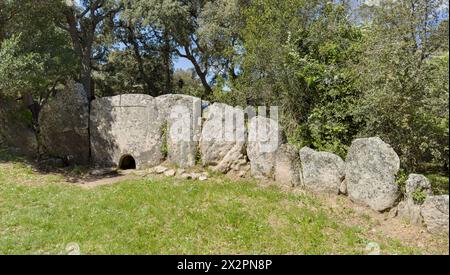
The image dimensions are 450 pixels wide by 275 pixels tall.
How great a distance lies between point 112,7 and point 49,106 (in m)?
10.8

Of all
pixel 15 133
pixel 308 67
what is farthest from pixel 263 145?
pixel 15 133

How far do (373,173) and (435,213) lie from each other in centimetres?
164

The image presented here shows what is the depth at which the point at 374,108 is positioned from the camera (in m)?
9.32

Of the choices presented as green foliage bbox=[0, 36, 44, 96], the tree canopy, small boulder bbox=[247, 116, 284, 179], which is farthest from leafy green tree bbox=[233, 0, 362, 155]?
green foliage bbox=[0, 36, 44, 96]

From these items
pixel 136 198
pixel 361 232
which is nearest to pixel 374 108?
pixel 361 232

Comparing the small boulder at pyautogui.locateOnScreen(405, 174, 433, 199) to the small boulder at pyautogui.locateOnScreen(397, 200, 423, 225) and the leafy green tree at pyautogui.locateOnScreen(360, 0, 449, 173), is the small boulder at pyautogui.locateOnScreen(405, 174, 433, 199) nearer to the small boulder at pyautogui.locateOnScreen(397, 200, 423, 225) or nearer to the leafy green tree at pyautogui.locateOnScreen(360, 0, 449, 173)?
the small boulder at pyautogui.locateOnScreen(397, 200, 423, 225)

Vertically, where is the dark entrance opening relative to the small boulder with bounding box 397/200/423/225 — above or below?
above

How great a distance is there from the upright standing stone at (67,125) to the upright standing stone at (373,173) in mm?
10095

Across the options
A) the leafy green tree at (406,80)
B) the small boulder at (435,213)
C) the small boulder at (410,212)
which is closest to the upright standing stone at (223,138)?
the leafy green tree at (406,80)

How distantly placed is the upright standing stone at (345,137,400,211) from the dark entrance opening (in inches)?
329

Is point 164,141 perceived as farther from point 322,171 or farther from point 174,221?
point 322,171

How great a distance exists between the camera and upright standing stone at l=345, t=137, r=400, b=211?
8.43m

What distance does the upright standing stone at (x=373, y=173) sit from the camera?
332 inches

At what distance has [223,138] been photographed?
38.3ft
